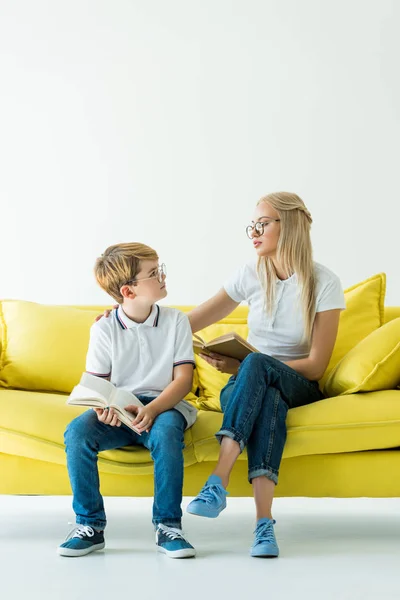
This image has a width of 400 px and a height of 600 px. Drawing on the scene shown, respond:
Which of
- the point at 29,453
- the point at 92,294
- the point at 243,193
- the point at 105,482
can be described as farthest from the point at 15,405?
the point at 243,193

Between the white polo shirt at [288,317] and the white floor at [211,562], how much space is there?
59cm

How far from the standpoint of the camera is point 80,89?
4.07m

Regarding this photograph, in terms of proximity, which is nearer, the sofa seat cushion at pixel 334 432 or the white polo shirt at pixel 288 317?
the sofa seat cushion at pixel 334 432

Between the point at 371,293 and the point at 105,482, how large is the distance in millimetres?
1202

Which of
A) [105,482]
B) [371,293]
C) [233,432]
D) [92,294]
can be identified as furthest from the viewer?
[92,294]

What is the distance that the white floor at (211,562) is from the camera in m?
1.90

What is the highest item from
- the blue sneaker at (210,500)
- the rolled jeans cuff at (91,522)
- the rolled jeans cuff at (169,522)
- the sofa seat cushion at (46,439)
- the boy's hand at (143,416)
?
the boy's hand at (143,416)

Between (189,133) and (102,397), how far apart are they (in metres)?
2.16

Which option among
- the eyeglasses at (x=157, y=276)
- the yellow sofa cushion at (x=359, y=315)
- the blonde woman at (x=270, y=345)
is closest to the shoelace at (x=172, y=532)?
the blonde woman at (x=270, y=345)

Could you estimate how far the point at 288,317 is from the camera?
104 inches

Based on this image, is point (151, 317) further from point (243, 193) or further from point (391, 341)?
point (243, 193)

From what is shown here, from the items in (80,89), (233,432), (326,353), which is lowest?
(233,432)

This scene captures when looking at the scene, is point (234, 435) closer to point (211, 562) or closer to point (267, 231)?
point (211, 562)

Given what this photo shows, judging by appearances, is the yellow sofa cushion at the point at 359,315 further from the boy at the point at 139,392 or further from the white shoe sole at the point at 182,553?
the white shoe sole at the point at 182,553
